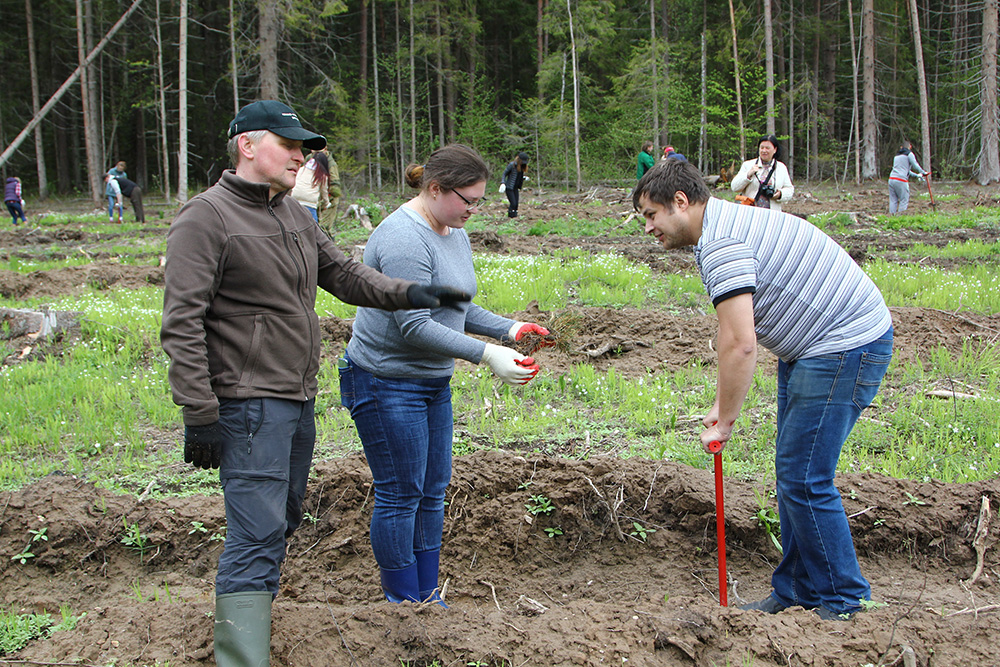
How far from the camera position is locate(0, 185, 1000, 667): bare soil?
262 centimetres

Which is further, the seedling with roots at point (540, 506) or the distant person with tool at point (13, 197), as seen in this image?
the distant person with tool at point (13, 197)


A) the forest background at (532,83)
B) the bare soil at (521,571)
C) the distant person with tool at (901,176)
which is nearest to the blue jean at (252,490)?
the bare soil at (521,571)

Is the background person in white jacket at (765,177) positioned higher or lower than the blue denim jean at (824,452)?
higher

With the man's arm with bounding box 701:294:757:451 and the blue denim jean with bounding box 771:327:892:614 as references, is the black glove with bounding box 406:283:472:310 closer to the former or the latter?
the man's arm with bounding box 701:294:757:451

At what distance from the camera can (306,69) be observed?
35781 millimetres

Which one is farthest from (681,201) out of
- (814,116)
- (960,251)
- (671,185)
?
(814,116)

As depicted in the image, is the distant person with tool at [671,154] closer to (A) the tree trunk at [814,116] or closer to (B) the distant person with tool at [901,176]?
(B) the distant person with tool at [901,176]

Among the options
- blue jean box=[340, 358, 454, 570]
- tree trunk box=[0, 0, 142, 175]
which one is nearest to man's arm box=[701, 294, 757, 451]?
blue jean box=[340, 358, 454, 570]

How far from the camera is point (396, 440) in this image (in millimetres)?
2898

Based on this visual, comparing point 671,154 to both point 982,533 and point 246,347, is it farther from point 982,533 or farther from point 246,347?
point 246,347

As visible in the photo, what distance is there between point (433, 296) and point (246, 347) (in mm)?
682

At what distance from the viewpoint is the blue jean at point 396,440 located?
290cm

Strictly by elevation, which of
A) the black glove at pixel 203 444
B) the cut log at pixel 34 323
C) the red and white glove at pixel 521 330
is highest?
the red and white glove at pixel 521 330

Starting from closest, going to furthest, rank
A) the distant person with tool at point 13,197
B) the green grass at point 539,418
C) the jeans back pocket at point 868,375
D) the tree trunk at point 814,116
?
Answer: 1. the jeans back pocket at point 868,375
2. the green grass at point 539,418
3. the distant person with tool at point 13,197
4. the tree trunk at point 814,116
